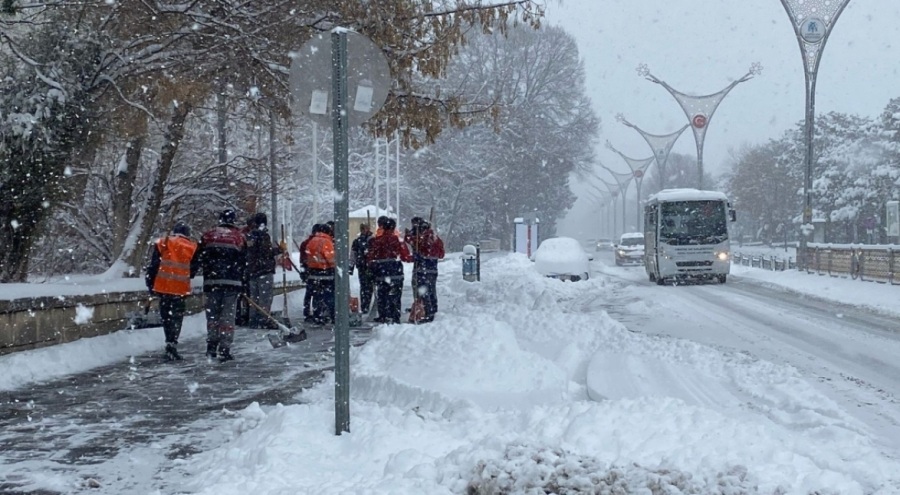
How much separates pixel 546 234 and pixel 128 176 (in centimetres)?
5286

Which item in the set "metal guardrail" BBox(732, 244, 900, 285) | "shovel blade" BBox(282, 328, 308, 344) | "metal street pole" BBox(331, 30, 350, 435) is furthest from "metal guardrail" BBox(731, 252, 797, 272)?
"metal street pole" BBox(331, 30, 350, 435)

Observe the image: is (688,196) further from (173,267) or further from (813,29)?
(173,267)

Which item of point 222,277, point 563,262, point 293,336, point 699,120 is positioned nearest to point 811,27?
point 563,262

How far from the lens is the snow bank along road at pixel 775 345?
7828 millimetres

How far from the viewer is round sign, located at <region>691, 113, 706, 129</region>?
38156mm

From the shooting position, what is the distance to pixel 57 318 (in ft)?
34.6

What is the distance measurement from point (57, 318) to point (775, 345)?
29.5 ft

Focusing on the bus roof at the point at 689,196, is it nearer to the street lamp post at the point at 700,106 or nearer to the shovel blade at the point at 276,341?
the street lamp post at the point at 700,106

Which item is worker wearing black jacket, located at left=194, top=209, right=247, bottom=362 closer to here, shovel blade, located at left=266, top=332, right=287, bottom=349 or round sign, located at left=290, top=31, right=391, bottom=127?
shovel blade, located at left=266, top=332, right=287, bottom=349

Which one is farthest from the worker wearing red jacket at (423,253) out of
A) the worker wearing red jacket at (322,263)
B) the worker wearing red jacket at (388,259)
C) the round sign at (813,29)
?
the round sign at (813,29)

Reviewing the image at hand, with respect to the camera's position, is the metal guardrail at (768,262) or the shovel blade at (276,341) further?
the metal guardrail at (768,262)

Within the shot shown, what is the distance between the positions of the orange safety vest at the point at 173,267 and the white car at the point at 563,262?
20.1m

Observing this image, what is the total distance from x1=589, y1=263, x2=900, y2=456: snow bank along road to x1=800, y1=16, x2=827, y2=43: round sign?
7990 mm

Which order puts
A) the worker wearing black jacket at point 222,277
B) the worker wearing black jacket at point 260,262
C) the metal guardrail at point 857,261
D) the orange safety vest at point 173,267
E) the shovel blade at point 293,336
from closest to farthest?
1. the worker wearing black jacket at point 222,277
2. the orange safety vest at point 173,267
3. the shovel blade at point 293,336
4. the worker wearing black jacket at point 260,262
5. the metal guardrail at point 857,261
